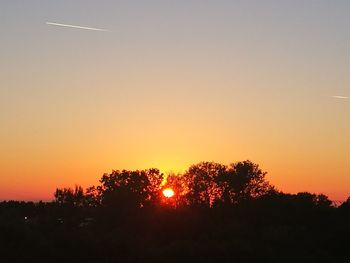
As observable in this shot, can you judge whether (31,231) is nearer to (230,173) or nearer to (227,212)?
(227,212)

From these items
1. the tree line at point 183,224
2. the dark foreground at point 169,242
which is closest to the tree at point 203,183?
the tree line at point 183,224

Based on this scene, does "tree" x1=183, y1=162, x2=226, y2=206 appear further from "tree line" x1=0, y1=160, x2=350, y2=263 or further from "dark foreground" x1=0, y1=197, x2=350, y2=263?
"dark foreground" x1=0, y1=197, x2=350, y2=263

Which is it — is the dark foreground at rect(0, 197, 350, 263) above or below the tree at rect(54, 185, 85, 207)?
below

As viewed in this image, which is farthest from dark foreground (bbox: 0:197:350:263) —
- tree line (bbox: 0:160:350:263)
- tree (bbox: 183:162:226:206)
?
tree (bbox: 183:162:226:206)

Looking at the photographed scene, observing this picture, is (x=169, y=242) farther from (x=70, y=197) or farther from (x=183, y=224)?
(x=70, y=197)

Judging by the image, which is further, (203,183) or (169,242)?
(203,183)

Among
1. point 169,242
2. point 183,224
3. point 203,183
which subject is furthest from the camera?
point 203,183

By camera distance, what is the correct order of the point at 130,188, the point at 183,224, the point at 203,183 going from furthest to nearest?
the point at 203,183, the point at 130,188, the point at 183,224

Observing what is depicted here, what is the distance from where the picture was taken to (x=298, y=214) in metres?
65.0

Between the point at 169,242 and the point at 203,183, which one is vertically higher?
the point at 203,183

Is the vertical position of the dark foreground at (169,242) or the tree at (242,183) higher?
the tree at (242,183)

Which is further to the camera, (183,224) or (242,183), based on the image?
(242,183)

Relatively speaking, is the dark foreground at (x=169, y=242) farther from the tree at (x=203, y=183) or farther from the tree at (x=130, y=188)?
the tree at (x=203, y=183)

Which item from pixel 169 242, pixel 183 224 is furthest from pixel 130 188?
pixel 169 242
